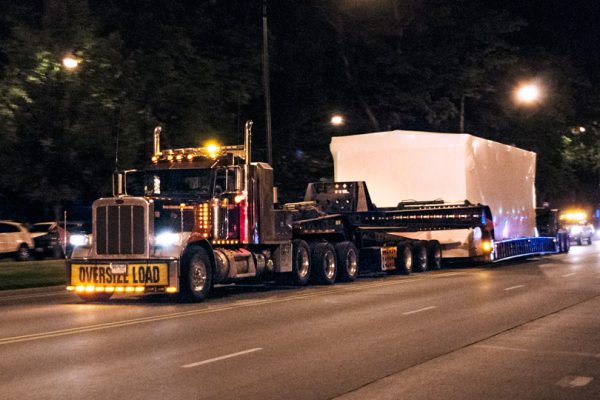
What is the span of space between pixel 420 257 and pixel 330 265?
5.93 meters

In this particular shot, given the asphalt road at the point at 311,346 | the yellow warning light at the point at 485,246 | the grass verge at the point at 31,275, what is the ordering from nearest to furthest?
the asphalt road at the point at 311,346 → the grass verge at the point at 31,275 → the yellow warning light at the point at 485,246

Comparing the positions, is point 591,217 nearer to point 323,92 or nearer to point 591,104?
point 591,104

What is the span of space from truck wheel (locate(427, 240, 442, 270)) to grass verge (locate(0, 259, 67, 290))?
449 inches

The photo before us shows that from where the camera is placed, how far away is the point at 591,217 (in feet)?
262

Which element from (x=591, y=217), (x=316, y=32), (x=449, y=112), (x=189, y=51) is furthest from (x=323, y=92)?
(x=591, y=217)

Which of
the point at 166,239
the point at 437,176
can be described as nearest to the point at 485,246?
the point at 437,176

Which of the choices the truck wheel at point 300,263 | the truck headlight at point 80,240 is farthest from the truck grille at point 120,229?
the truck wheel at point 300,263

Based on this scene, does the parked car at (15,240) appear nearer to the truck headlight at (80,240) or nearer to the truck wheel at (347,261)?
the truck wheel at (347,261)

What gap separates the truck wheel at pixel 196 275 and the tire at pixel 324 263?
497cm

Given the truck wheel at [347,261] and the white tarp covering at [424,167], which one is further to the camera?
the white tarp covering at [424,167]

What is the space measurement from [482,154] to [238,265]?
39.1ft

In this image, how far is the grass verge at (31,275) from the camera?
2319cm

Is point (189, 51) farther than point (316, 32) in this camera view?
No

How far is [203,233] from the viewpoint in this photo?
18953 millimetres
